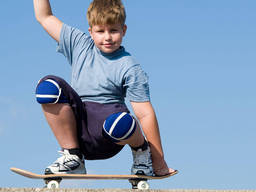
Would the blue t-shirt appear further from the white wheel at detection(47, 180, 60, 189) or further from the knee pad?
the white wheel at detection(47, 180, 60, 189)

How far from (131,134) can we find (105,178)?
0.50m

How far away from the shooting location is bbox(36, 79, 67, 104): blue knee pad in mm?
4129

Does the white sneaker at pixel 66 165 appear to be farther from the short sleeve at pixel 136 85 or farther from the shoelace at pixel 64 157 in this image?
the short sleeve at pixel 136 85

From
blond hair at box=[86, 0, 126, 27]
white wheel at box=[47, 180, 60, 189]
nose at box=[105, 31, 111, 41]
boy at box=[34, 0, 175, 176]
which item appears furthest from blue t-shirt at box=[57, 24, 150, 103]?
white wheel at box=[47, 180, 60, 189]

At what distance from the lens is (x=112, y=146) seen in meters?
4.52

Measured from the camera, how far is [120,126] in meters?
4.02

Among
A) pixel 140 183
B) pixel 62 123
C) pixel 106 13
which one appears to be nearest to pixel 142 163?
pixel 140 183

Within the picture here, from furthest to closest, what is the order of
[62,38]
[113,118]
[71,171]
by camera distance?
[62,38]
[71,171]
[113,118]

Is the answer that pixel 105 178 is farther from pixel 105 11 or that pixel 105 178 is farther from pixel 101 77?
pixel 105 11

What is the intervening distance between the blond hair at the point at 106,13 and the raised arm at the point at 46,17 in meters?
0.50

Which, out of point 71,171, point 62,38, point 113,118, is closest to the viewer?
point 113,118

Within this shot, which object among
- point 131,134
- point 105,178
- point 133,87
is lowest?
point 105,178

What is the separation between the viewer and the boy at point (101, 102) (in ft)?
13.9

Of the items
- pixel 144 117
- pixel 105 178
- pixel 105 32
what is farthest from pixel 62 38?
pixel 105 178
